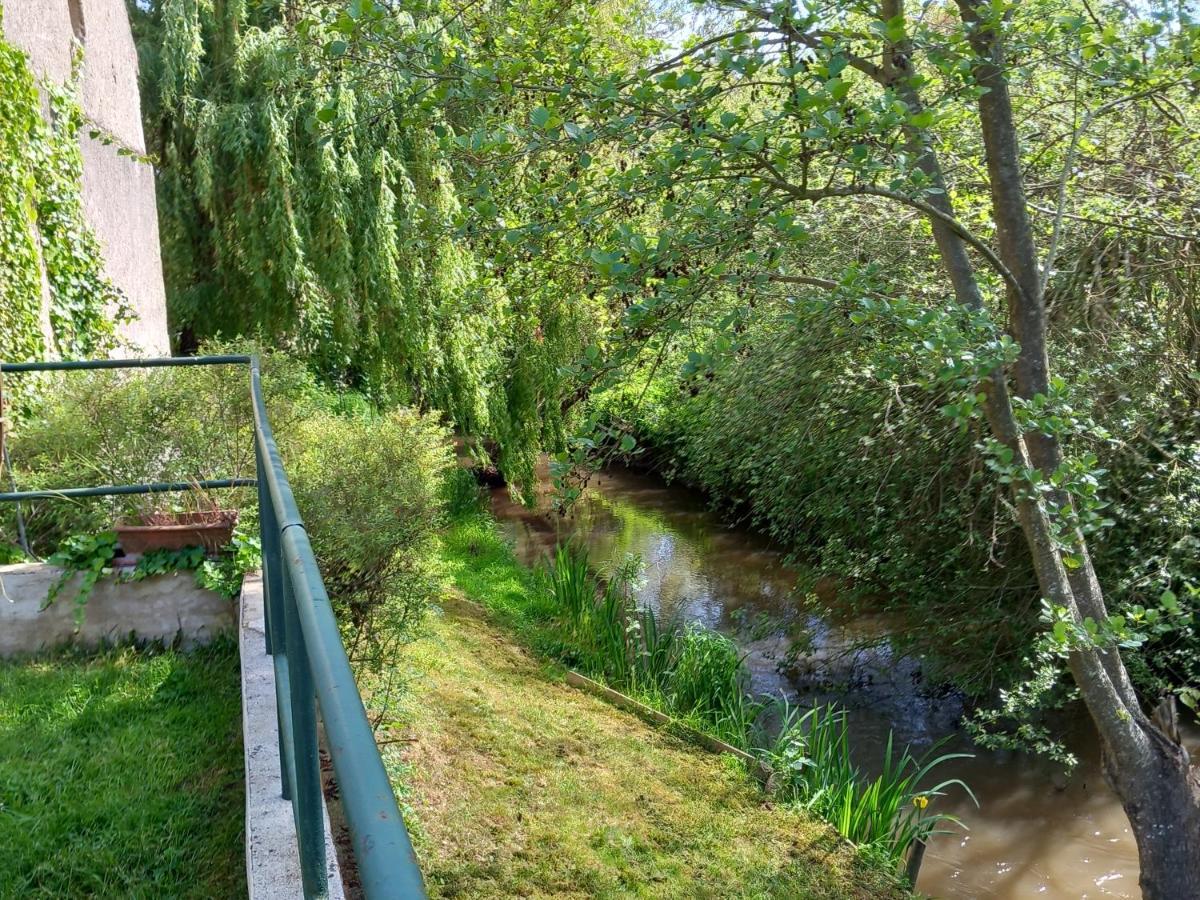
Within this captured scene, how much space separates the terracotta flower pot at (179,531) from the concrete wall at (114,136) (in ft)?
12.3

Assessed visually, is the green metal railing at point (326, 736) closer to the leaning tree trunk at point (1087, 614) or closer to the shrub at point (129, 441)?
the shrub at point (129, 441)

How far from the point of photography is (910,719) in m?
8.16

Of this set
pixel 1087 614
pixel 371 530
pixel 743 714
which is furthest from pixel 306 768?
pixel 743 714

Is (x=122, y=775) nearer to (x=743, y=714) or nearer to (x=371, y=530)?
(x=371, y=530)

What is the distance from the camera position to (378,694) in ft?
16.9

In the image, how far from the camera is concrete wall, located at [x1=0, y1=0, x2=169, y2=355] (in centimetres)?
731

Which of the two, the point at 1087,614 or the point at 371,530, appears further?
the point at 1087,614

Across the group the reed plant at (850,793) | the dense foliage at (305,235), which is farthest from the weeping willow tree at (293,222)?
the reed plant at (850,793)

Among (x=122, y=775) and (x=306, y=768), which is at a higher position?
(x=306, y=768)

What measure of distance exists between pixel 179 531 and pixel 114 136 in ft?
17.1

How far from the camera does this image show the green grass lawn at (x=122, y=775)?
9.71 ft

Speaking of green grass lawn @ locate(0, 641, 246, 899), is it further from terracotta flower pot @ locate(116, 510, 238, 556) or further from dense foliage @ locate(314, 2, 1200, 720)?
dense foliage @ locate(314, 2, 1200, 720)

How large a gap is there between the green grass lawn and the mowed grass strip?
1.26m

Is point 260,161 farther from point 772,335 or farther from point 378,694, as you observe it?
point 378,694
